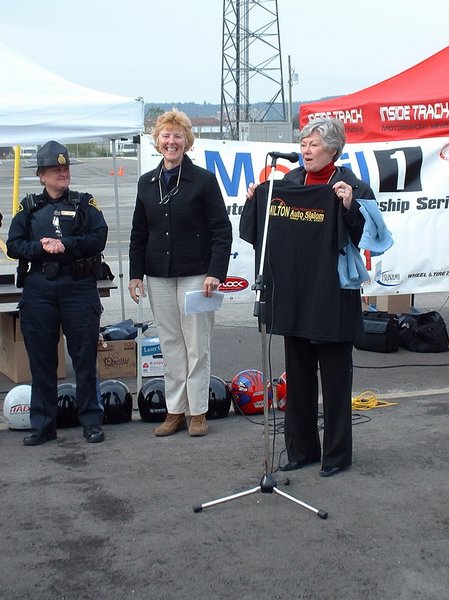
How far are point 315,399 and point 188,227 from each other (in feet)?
4.62

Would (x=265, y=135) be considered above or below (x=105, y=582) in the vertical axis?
above

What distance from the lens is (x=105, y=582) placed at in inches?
156

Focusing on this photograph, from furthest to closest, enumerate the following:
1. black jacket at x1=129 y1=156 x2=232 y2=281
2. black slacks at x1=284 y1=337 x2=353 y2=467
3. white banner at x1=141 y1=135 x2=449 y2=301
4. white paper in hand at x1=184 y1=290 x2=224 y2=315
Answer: white banner at x1=141 y1=135 x2=449 y2=301
black jacket at x1=129 y1=156 x2=232 y2=281
white paper in hand at x1=184 y1=290 x2=224 y2=315
black slacks at x1=284 y1=337 x2=353 y2=467

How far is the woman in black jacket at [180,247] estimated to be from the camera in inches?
229

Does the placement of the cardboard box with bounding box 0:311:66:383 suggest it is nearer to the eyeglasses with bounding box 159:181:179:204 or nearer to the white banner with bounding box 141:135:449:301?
the white banner with bounding box 141:135:449:301

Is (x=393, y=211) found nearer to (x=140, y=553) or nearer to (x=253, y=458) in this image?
(x=253, y=458)

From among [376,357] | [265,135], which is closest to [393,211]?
[376,357]

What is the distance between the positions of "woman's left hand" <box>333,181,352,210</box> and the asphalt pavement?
1.42 m

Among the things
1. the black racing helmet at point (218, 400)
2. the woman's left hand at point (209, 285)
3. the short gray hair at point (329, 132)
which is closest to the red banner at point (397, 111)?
the black racing helmet at point (218, 400)

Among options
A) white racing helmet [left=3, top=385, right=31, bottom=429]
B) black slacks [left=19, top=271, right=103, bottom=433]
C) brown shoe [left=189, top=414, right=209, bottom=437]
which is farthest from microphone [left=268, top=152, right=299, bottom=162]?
white racing helmet [left=3, top=385, right=31, bottom=429]

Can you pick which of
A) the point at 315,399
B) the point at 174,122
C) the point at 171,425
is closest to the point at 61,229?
the point at 174,122

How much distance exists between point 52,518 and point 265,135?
33.0m

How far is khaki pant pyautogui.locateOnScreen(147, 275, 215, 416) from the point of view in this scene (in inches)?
235

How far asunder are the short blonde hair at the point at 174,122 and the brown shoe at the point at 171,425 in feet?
6.10
